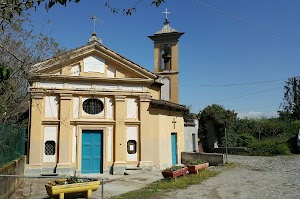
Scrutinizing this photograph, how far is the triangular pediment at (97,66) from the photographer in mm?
15320

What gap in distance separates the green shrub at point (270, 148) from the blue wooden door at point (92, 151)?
15589mm

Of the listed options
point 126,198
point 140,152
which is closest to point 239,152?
point 140,152

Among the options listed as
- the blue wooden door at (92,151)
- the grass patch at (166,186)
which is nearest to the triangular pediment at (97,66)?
the blue wooden door at (92,151)

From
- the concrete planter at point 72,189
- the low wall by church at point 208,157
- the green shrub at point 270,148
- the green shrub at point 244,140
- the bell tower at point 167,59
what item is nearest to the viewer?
the concrete planter at point 72,189

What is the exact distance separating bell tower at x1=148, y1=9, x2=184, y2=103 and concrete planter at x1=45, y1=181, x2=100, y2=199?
11.4 meters

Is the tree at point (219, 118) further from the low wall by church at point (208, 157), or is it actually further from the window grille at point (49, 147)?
the window grille at point (49, 147)

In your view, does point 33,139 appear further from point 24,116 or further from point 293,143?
point 293,143

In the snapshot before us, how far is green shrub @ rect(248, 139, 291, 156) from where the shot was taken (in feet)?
80.6

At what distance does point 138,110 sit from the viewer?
16.1 meters

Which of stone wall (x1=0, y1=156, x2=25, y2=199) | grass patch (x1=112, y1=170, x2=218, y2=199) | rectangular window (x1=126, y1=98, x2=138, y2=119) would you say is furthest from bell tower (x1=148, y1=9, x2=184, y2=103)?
stone wall (x1=0, y1=156, x2=25, y2=199)

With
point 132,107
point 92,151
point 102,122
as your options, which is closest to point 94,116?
point 102,122

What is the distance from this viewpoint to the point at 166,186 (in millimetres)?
11195

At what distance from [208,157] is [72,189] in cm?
1085

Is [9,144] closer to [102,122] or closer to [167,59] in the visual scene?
[102,122]
